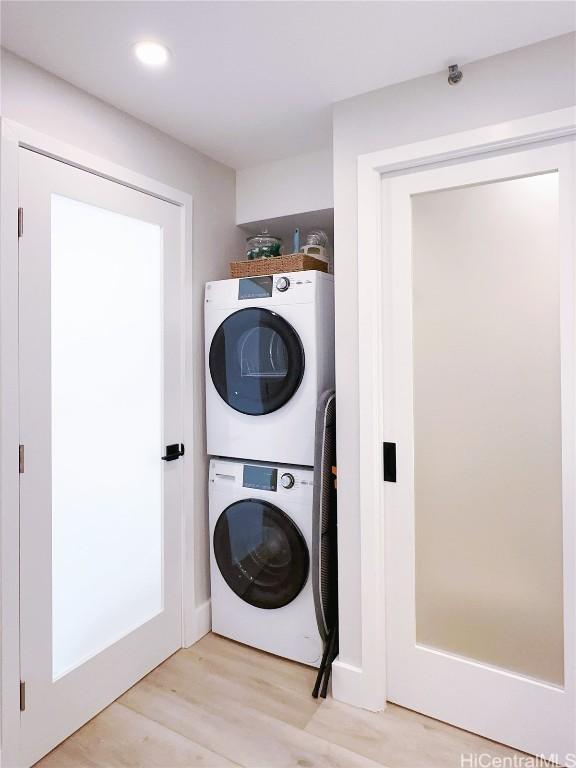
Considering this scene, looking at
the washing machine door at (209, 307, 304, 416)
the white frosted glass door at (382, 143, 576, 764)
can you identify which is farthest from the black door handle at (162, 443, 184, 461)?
the white frosted glass door at (382, 143, 576, 764)

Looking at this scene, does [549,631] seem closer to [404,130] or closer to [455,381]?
[455,381]

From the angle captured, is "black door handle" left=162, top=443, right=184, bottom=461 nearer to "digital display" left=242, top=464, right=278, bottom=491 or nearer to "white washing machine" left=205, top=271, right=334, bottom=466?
"white washing machine" left=205, top=271, right=334, bottom=466

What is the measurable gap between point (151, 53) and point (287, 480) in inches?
69.9

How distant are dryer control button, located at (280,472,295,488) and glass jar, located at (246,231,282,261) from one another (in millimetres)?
1127

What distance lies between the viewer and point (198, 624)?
2.49 m

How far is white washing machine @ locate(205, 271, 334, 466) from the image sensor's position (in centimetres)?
220

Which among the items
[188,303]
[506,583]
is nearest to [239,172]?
[188,303]

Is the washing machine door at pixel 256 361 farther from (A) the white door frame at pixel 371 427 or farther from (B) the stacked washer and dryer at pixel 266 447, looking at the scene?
(A) the white door frame at pixel 371 427

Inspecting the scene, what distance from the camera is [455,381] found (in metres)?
1.86

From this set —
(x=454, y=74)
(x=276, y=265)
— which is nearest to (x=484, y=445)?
(x=276, y=265)

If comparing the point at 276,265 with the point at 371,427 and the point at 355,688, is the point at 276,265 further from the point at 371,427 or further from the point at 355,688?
the point at 355,688

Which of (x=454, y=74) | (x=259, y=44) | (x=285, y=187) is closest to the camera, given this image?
(x=259, y=44)

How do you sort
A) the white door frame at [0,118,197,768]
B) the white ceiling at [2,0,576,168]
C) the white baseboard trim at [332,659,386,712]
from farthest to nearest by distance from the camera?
the white baseboard trim at [332,659,386,712], the white door frame at [0,118,197,768], the white ceiling at [2,0,576,168]

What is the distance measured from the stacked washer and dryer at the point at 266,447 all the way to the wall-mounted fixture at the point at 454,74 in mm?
882
